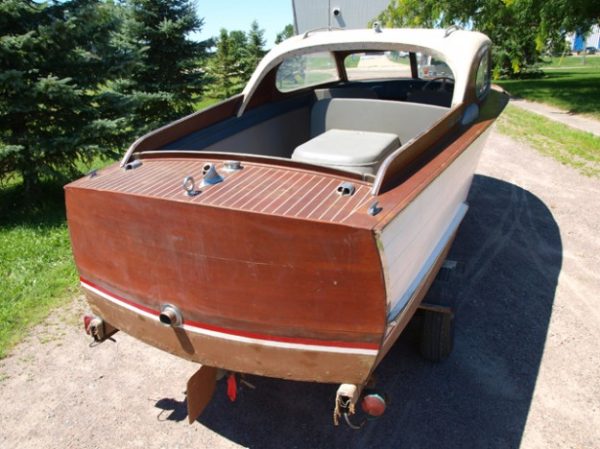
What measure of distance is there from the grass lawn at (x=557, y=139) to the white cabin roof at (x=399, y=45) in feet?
15.2

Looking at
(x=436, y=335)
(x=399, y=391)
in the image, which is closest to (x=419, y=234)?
(x=436, y=335)

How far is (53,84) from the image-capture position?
579cm

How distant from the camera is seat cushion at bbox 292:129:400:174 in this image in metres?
3.02

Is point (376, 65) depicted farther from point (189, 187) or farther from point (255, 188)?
point (189, 187)

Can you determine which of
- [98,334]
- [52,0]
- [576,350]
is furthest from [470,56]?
[52,0]

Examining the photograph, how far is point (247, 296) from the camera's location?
2131 mm

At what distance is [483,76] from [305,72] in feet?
6.21

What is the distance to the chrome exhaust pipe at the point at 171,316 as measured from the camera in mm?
2310

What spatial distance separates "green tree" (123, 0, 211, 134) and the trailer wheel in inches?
283

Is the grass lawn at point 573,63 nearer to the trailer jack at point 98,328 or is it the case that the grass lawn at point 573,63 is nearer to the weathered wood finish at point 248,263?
the weathered wood finish at point 248,263

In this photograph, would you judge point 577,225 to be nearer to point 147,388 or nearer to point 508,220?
point 508,220

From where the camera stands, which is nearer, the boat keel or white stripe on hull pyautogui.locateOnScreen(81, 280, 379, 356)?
white stripe on hull pyautogui.locateOnScreen(81, 280, 379, 356)

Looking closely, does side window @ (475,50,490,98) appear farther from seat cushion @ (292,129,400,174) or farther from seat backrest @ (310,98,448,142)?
seat cushion @ (292,129,400,174)

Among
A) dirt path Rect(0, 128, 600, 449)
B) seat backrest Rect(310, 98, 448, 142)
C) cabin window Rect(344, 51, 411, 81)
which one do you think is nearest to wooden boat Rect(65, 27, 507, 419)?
dirt path Rect(0, 128, 600, 449)
